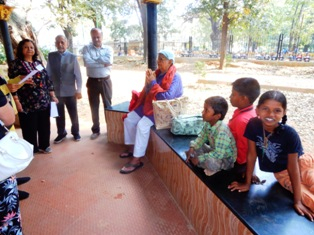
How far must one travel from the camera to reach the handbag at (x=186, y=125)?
2.12 meters

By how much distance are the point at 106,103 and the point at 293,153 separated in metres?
2.47

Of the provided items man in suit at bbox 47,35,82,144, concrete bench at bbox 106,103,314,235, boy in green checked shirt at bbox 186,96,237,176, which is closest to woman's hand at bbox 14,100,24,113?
man in suit at bbox 47,35,82,144

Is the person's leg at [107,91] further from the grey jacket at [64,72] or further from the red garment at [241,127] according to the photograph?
the red garment at [241,127]

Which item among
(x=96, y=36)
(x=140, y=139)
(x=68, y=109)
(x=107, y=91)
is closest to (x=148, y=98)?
(x=140, y=139)

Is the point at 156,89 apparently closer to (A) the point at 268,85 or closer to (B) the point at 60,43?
(B) the point at 60,43

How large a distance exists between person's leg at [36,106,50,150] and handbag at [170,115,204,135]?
1580 mm

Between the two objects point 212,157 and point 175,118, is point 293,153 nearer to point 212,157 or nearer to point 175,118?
point 212,157

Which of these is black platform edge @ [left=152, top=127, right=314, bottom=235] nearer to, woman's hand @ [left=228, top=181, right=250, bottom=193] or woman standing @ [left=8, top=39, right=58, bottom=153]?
woman's hand @ [left=228, top=181, right=250, bottom=193]

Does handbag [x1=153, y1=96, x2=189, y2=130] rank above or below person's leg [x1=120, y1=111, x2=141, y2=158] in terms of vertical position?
above

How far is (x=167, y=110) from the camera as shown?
224cm

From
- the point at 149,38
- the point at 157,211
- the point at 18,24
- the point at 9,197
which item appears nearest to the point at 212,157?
the point at 157,211

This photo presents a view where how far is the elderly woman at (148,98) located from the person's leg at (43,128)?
981mm

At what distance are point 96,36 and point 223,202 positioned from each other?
2.52m

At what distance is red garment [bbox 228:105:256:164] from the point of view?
1.50 m
